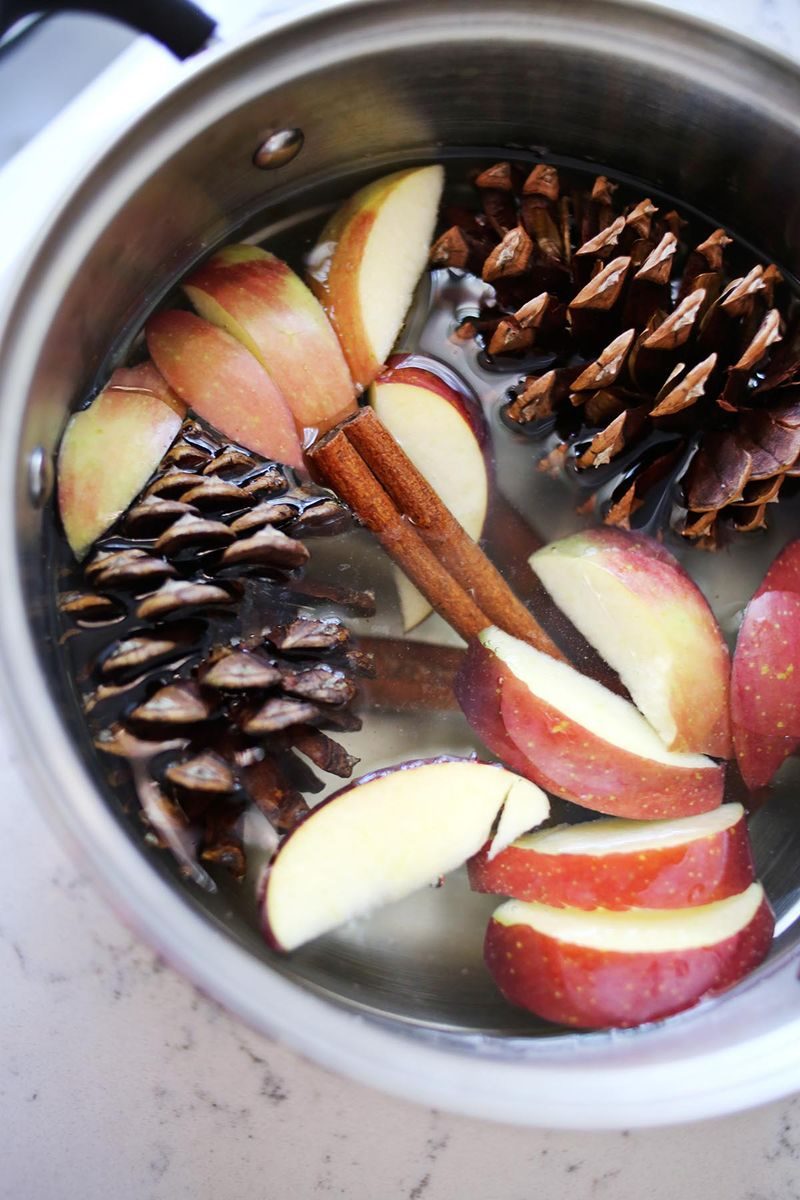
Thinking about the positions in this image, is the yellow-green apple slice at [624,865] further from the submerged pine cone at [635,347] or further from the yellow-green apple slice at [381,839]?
the submerged pine cone at [635,347]

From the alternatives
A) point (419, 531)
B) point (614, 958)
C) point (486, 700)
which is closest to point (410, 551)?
point (419, 531)

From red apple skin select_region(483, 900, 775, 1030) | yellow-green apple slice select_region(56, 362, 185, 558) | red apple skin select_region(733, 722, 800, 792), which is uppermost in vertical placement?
yellow-green apple slice select_region(56, 362, 185, 558)

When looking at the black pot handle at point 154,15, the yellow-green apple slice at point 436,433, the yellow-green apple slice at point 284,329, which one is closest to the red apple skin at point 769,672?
the yellow-green apple slice at point 436,433

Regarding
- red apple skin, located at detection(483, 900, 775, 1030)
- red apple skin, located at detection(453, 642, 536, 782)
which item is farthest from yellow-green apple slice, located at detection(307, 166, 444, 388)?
red apple skin, located at detection(483, 900, 775, 1030)

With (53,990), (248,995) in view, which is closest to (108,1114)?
(53,990)

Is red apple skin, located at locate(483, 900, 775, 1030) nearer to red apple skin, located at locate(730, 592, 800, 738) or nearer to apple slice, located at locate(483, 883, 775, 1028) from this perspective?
apple slice, located at locate(483, 883, 775, 1028)

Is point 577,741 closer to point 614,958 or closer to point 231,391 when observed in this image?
point 614,958

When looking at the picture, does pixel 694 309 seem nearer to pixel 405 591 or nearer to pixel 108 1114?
pixel 405 591
